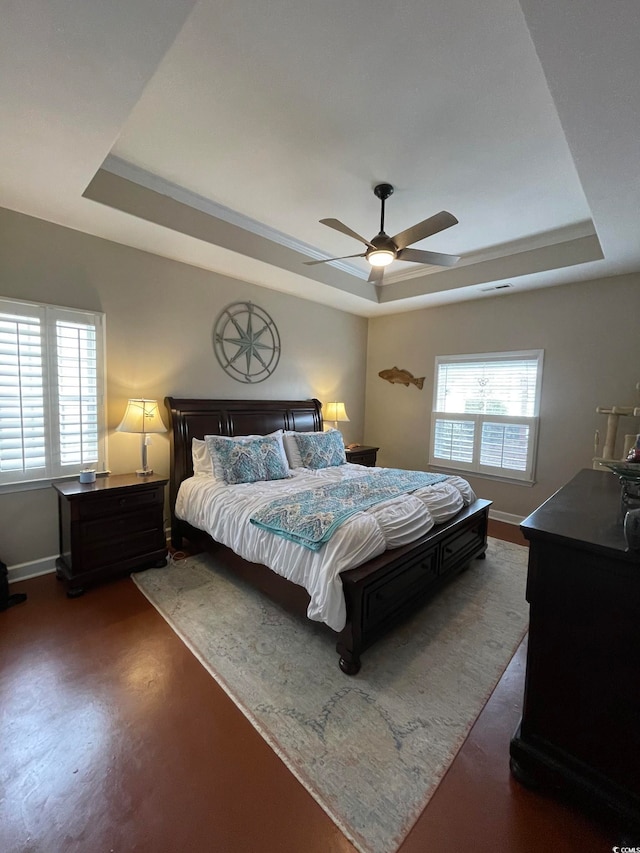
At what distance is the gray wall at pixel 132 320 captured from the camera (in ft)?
8.98

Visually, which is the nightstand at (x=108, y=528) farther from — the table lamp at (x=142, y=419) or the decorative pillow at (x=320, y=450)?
the decorative pillow at (x=320, y=450)

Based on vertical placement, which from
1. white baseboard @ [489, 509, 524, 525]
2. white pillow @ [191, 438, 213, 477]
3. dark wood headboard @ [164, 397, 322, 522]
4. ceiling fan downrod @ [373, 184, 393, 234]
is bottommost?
white baseboard @ [489, 509, 524, 525]

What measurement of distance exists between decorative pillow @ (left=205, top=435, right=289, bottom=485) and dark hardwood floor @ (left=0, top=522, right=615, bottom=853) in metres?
1.43

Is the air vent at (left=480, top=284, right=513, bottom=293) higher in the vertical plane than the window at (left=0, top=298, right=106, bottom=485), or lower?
higher

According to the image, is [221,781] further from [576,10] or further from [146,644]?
[576,10]

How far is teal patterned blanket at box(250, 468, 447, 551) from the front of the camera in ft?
6.91

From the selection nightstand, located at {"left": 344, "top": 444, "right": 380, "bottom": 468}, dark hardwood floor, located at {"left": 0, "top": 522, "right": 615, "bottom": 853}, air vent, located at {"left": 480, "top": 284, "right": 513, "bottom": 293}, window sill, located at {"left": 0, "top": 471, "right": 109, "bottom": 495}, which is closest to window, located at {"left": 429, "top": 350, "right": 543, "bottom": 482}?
air vent, located at {"left": 480, "top": 284, "right": 513, "bottom": 293}

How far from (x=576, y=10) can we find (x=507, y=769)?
9.24 ft

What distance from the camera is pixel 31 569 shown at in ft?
9.25

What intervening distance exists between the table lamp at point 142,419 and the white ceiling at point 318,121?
4.73 feet

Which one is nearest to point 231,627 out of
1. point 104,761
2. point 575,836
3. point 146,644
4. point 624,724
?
point 146,644

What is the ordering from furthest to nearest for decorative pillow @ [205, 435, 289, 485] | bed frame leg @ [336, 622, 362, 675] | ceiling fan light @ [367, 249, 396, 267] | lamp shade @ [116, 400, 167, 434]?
decorative pillow @ [205, 435, 289, 485] < lamp shade @ [116, 400, 167, 434] < ceiling fan light @ [367, 249, 396, 267] < bed frame leg @ [336, 622, 362, 675]

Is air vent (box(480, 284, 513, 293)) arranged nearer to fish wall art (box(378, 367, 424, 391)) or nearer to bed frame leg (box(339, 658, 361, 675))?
fish wall art (box(378, 367, 424, 391))

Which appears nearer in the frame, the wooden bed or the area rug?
the area rug
